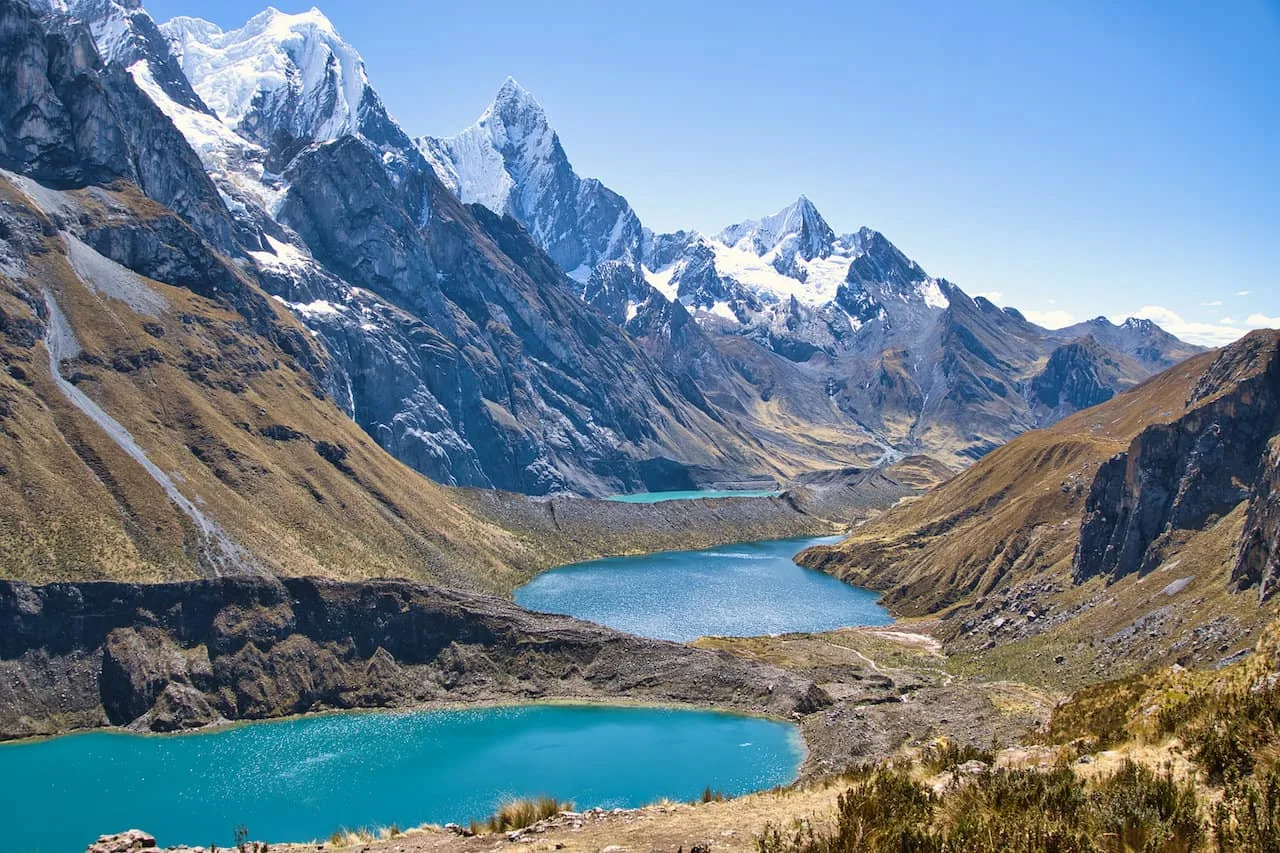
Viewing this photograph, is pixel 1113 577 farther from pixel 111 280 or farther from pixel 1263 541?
pixel 111 280

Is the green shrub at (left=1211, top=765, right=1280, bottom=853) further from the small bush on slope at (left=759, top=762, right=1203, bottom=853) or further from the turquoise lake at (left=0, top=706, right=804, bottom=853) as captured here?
the turquoise lake at (left=0, top=706, right=804, bottom=853)

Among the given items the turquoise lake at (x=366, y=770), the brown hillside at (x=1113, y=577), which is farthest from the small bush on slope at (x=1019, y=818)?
the brown hillside at (x=1113, y=577)

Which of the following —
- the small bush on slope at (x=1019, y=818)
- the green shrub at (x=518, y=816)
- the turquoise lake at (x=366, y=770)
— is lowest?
the turquoise lake at (x=366, y=770)

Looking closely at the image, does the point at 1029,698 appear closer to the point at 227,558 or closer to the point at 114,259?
the point at 227,558

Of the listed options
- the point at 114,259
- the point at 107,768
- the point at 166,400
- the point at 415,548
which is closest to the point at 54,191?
the point at 114,259

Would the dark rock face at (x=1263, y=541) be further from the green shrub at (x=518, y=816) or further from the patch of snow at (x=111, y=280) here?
the patch of snow at (x=111, y=280)

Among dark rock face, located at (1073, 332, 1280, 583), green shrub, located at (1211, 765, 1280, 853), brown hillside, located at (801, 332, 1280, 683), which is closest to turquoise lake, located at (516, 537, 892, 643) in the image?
brown hillside, located at (801, 332, 1280, 683)
